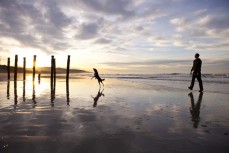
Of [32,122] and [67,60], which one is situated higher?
[67,60]

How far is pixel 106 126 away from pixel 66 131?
0.91 meters

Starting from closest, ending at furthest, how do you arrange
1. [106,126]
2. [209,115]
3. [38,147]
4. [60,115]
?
[38,147] → [106,126] → [60,115] → [209,115]

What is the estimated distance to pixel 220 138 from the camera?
13.4 feet

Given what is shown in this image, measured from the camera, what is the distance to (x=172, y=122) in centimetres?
535

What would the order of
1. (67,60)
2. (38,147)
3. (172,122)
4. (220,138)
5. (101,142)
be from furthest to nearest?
(67,60) → (172,122) → (220,138) → (101,142) → (38,147)

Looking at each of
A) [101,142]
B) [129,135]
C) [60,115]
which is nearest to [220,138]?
[129,135]

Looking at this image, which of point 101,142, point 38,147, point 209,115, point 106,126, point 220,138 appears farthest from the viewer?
point 209,115

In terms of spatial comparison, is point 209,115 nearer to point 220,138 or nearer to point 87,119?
point 220,138

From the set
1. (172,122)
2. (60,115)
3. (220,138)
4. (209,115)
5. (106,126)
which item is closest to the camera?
(220,138)

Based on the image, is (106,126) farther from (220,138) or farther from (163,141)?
(220,138)

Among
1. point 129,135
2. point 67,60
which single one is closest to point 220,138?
point 129,135

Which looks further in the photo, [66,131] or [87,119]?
[87,119]

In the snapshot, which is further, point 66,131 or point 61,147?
point 66,131

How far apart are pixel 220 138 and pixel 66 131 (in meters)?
2.79
